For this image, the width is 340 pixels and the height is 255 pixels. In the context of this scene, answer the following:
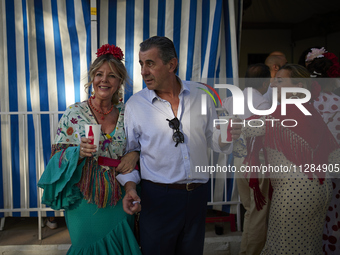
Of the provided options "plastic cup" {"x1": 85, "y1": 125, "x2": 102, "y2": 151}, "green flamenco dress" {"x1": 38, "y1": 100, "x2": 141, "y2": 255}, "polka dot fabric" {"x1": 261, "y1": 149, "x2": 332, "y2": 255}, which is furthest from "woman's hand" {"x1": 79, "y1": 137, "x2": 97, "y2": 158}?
"polka dot fabric" {"x1": 261, "y1": 149, "x2": 332, "y2": 255}

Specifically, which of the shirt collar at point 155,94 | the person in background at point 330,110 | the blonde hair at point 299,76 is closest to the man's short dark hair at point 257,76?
the person in background at point 330,110

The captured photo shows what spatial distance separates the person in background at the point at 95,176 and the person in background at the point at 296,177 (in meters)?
0.94

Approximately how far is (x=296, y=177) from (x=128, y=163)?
116 cm

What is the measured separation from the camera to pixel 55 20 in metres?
3.51

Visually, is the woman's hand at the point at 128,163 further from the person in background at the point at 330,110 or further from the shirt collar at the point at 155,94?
the person in background at the point at 330,110

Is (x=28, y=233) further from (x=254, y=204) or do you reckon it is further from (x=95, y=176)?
(x=254, y=204)

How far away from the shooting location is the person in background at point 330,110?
283 centimetres

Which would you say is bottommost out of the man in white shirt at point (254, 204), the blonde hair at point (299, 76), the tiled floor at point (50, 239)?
the tiled floor at point (50, 239)

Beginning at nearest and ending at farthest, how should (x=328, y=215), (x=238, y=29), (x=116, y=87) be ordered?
(x=116, y=87) < (x=328, y=215) < (x=238, y=29)

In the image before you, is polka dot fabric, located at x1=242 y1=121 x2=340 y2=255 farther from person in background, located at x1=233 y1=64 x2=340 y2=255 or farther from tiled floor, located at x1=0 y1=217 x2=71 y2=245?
tiled floor, located at x1=0 y1=217 x2=71 y2=245

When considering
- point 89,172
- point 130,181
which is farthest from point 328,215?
point 89,172

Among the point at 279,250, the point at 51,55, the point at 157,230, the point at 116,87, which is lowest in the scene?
the point at 279,250

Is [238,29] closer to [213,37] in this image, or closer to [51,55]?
[213,37]

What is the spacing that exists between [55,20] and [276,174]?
2.75 metres
